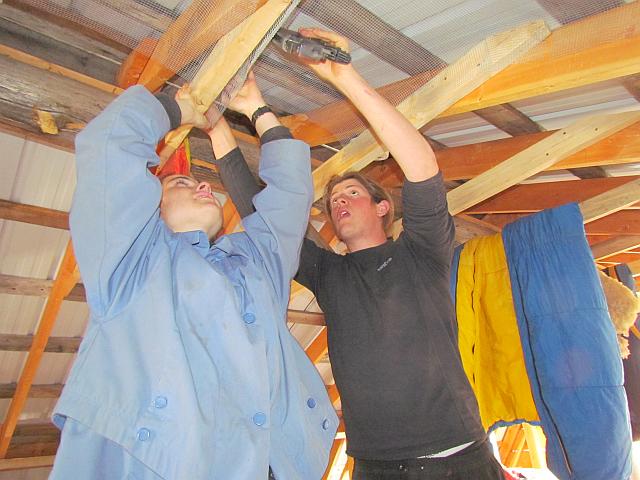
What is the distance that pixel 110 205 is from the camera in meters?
0.96

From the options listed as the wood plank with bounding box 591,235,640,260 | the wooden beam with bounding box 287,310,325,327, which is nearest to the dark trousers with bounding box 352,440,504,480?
the wooden beam with bounding box 287,310,325,327

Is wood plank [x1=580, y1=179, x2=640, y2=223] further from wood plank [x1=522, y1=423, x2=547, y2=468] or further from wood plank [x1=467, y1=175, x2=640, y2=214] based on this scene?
wood plank [x1=522, y1=423, x2=547, y2=468]

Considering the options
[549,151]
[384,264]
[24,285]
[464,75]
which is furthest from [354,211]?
[24,285]

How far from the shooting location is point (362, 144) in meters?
1.94

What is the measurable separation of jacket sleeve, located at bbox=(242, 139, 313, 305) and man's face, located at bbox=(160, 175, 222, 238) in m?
0.09

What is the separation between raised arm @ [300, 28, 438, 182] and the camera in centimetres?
137

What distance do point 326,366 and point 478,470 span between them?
386 cm

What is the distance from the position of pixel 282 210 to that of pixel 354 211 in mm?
474

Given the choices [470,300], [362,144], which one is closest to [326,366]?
[470,300]

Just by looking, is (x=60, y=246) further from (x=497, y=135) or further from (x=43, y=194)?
(x=497, y=135)

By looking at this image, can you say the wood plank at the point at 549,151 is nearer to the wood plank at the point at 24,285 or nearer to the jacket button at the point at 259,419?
the jacket button at the point at 259,419

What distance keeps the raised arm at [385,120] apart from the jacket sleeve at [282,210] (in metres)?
0.20

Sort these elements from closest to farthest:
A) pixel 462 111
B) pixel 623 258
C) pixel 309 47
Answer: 1. pixel 309 47
2. pixel 462 111
3. pixel 623 258

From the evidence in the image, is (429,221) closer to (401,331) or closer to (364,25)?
(401,331)
